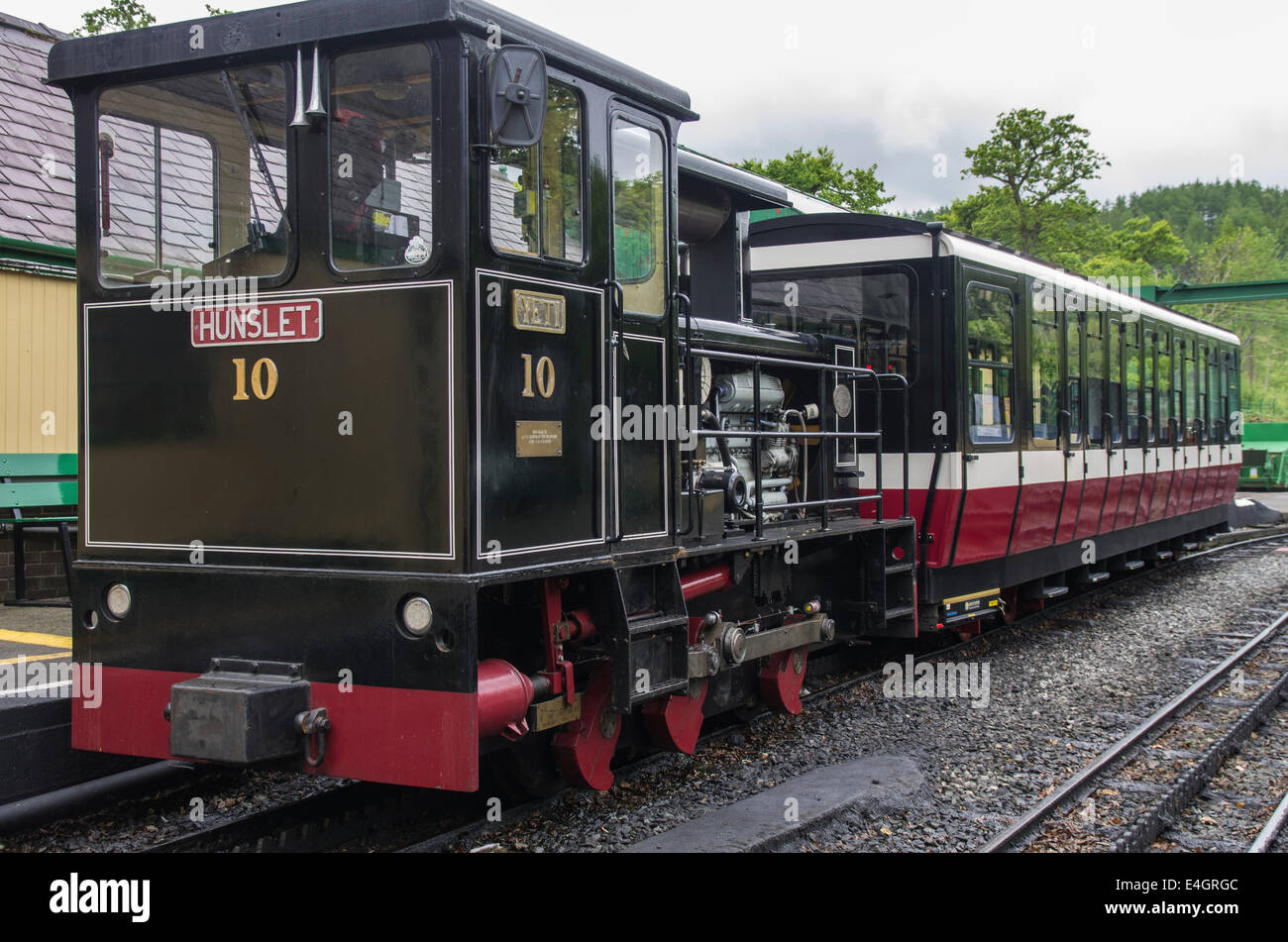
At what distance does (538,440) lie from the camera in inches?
174

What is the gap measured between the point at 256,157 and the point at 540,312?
1.29m

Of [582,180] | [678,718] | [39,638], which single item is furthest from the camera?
[39,638]

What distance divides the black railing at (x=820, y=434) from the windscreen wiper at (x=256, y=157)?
2.06 meters

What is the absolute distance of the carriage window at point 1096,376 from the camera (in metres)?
10.6

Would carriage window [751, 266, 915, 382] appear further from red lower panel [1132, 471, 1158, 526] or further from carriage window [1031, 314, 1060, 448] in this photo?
red lower panel [1132, 471, 1158, 526]

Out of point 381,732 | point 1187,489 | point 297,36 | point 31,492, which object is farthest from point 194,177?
point 1187,489

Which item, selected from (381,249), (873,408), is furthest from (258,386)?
(873,408)

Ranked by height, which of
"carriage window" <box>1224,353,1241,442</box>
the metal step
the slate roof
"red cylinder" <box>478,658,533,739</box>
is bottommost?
"red cylinder" <box>478,658,533,739</box>

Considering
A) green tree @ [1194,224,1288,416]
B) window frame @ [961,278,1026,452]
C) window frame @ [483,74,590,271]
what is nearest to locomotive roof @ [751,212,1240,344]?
window frame @ [961,278,1026,452]

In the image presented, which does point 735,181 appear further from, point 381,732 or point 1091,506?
point 1091,506

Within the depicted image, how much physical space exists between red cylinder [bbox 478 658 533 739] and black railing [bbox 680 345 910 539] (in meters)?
1.48

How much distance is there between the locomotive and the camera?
13.4ft

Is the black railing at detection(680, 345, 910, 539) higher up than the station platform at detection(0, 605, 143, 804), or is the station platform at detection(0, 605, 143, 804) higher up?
the black railing at detection(680, 345, 910, 539)
